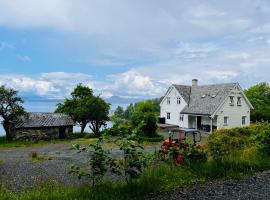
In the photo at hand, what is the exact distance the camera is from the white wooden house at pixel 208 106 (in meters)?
40.4

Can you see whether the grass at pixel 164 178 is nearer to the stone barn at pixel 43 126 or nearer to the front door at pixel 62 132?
the stone barn at pixel 43 126

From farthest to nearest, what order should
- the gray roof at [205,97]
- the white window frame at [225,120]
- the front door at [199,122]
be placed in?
the front door at [199,122] < the white window frame at [225,120] < the gray roof at [205,97]

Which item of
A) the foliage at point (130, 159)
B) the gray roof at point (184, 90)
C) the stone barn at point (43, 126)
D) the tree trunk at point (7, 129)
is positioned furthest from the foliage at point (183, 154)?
the gray roof at point (184, 90)

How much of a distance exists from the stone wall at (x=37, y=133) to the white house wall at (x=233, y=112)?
1846cm

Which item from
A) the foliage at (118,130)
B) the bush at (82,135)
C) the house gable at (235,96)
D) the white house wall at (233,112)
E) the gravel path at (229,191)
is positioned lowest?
the gravel path at (229,191)

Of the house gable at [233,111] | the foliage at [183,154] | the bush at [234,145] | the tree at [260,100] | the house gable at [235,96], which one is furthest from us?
the tree at [260,100]

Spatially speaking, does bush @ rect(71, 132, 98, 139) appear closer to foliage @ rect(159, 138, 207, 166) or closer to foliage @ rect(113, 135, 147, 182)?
foliage @ rect(159, 138, 207, 166)

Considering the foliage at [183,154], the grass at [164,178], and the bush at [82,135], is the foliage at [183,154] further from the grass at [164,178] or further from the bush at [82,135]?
the bush at [82,135]

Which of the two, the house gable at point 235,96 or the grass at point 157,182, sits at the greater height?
the house gable at point 235,96

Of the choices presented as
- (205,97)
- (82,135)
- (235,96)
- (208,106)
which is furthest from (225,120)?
(82,135)

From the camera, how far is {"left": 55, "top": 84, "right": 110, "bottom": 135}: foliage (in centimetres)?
3716

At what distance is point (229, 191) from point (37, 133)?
94.7 ft

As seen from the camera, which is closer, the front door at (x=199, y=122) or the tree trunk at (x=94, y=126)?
the tree trunk at (x=94, y=126)

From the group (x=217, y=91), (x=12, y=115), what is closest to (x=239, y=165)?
(x=12, y=115)
